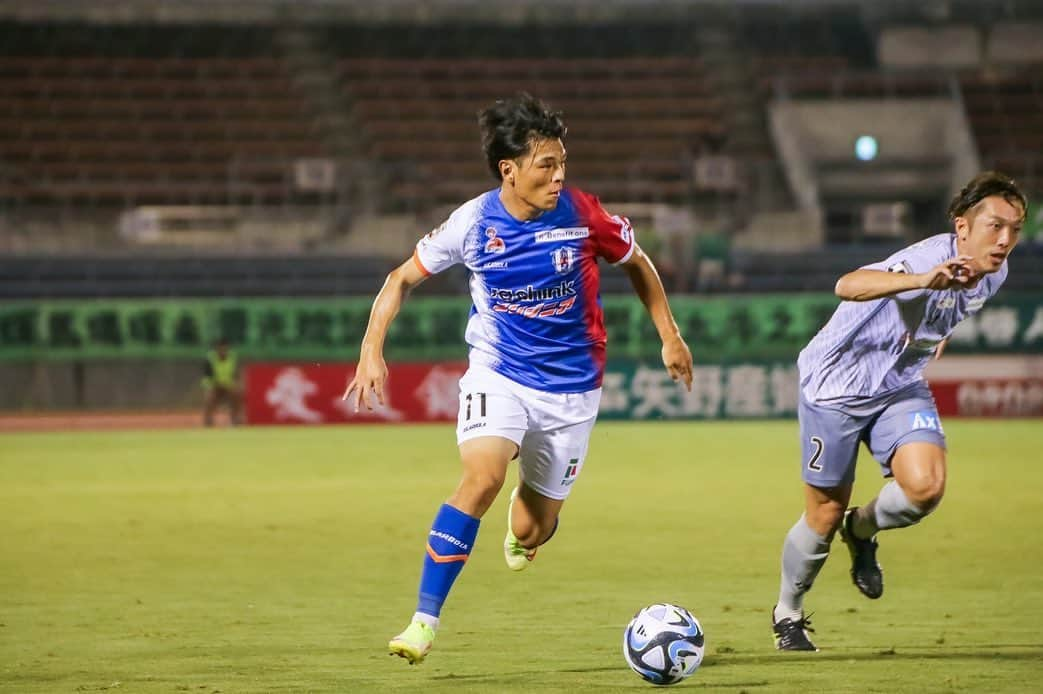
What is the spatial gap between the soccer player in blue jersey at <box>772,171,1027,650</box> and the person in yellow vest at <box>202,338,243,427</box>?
18.9 m

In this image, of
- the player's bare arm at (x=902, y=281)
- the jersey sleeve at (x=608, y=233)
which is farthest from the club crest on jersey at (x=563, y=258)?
the player's bare arm at (x=902, y=281)

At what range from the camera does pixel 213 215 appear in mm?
30766

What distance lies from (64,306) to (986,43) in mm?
20892

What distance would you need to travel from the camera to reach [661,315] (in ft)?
23.4

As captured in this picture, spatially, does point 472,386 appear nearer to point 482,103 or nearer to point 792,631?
point 792,631

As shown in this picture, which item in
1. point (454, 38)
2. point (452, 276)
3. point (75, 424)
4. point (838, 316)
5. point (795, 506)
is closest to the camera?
point (838, 316)

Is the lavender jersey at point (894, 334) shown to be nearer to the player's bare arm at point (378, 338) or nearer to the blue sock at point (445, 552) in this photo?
the blue sock at point (445, 552)

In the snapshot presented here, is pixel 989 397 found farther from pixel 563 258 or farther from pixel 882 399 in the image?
pixel 563 258

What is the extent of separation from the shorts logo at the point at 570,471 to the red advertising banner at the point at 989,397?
1968cm

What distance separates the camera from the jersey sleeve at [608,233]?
275 inches

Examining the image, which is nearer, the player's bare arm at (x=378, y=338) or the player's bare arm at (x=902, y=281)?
the player's bare arm at (x=902, y=281)

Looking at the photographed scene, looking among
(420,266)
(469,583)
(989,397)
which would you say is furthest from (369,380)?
(989,397)

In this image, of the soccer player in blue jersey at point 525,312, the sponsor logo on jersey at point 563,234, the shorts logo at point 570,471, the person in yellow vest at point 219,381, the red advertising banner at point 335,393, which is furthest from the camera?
the red advertising banner at point 335,393

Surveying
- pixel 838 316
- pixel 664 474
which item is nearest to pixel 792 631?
pixel 838 316
